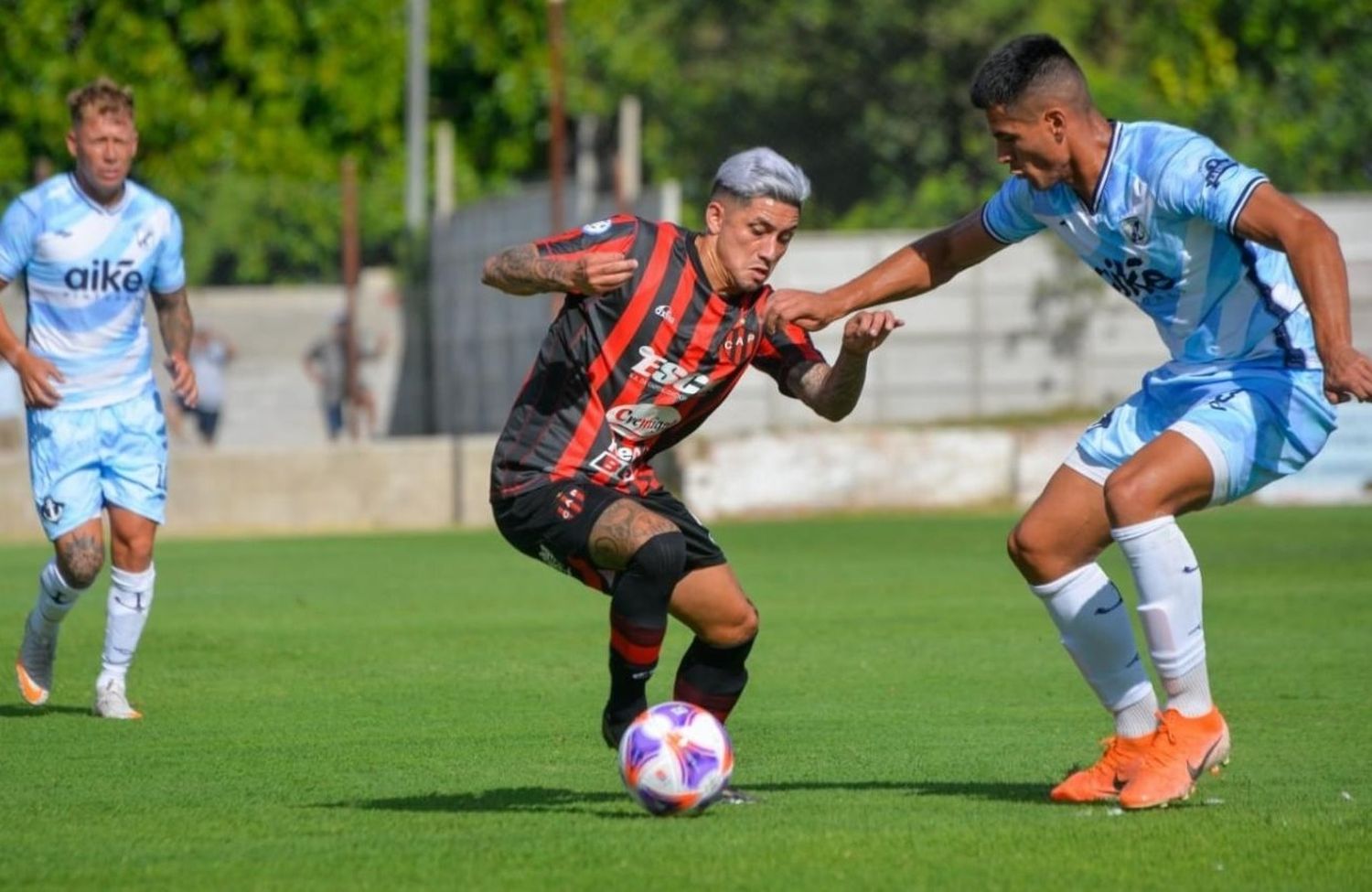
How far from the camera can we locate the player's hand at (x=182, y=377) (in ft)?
31.2

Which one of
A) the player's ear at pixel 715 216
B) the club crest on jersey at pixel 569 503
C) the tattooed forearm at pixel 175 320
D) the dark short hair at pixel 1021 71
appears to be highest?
the dark short hair at pixel 1021 71

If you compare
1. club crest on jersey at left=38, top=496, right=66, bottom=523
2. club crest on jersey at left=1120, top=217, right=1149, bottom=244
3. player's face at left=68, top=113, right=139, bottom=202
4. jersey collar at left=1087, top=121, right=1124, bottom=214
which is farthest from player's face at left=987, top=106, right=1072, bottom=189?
club crest on jersey at left=38, top=496, right=66, bottom=523

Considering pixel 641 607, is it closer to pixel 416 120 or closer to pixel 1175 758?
pixel 1175 758

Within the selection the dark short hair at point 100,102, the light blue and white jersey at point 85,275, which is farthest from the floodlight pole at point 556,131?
the dark short hair at point 100,102

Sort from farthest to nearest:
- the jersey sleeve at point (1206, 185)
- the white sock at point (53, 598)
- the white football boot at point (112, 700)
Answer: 1. the white sock at point (53, 598)
2. the white football boot at point (112, 700)
3. the jersey sleeve at point (1206, 185)

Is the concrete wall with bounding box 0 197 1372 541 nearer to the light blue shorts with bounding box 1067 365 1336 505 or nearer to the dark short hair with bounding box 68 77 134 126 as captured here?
the dark short hair with bounding box 68 77 134 126

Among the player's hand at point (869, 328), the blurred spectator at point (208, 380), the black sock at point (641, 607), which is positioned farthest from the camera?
the blurred spectator at point (208, 380)

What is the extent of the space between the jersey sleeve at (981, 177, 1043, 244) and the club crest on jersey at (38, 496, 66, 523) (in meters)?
4.19

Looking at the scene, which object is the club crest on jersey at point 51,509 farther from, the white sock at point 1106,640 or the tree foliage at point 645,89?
the tree foliage at point 645,89

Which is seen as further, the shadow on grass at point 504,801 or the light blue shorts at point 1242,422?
the shadow on grass at point 504,801

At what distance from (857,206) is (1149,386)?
34931mm

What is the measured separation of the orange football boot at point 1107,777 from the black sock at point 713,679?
3.54ft

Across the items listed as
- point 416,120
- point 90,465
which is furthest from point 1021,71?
point 416,120

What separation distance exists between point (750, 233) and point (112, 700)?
3.76 meters
